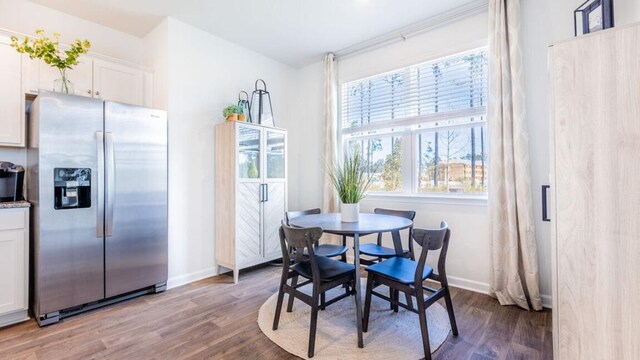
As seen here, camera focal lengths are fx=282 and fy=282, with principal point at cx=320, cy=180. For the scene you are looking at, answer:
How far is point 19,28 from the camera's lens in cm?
265

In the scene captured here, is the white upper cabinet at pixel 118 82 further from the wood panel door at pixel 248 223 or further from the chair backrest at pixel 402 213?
the chair backrest at pixel 402 213

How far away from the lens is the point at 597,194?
3.91 feet

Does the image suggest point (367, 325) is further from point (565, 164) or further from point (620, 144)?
point (620, 144)

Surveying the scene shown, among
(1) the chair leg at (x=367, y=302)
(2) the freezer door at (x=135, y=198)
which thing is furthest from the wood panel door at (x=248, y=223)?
(1) the chair leg at (x=367, y=302)

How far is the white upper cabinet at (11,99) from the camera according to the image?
2.32 metres

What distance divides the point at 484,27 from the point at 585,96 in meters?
2.00

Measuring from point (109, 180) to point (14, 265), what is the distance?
89 centimetres

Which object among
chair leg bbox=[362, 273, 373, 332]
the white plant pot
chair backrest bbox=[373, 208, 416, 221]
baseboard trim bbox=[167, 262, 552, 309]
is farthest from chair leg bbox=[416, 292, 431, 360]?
baseboard trim bbox=[167, 262, 552, 309]

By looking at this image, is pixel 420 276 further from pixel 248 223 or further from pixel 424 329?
pixel 248 223

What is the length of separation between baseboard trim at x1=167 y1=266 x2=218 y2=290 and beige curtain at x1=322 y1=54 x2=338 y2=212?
1.60m

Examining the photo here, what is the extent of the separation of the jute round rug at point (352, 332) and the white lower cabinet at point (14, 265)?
1866 millimetres

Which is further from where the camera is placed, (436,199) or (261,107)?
(261,107)

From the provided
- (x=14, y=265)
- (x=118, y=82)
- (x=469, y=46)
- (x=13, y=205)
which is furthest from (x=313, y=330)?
(x=118, y=82)

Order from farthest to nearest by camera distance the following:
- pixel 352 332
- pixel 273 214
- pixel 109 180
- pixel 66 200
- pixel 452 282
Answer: pixel 273 214
pixel 452 282
pixel 109 180
pixel 66 200
pixel 352 332
